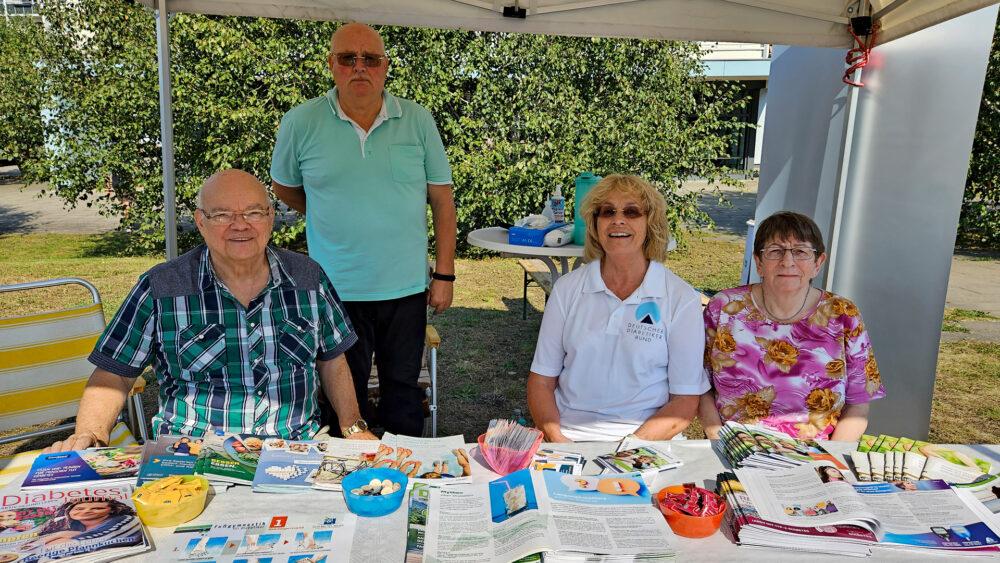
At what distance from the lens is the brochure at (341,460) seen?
1.58 m

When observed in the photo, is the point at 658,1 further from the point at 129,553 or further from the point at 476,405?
the point at 129,553

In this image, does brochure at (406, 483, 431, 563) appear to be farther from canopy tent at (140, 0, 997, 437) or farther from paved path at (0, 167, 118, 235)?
paved path at (0, 167, 118, 235)

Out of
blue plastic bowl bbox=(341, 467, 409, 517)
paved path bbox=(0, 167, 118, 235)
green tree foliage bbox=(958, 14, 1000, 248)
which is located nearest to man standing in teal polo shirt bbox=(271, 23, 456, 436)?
blue plastic bowl bbox=(341, 467, 409, 517)

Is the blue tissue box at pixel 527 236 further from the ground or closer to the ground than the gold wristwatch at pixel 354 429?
further from the ground

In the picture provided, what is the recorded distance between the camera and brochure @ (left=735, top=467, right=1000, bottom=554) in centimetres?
142

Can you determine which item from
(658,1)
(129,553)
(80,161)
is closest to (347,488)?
(129,553)

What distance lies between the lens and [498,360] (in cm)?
548

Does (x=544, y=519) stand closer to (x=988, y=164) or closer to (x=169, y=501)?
(x=169, y=501)

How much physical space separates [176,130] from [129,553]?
743cm

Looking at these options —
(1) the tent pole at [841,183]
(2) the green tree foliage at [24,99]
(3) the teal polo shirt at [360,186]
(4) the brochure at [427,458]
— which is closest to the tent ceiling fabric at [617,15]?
A: (1) the tent pole at [841,183]

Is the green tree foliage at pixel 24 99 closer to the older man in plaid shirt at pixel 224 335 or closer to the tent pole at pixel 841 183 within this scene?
the older man in plaid shirt at pixel 224 335

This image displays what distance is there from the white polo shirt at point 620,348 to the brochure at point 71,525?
1.40 metres

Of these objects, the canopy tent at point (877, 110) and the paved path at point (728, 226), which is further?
the paved path at point (728, 226)

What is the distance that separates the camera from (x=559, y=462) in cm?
170
